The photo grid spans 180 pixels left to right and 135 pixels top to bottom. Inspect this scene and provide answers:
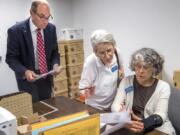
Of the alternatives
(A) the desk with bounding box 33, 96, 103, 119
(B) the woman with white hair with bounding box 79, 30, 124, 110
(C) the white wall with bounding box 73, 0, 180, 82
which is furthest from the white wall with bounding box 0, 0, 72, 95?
(B) the woman with white hair with bounding box 79, 30, 124, 110

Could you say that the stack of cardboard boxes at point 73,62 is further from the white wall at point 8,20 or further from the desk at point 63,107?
A: the desk at point 63,107

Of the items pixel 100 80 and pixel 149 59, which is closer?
pixel 149 59

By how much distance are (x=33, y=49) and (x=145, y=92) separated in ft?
3.61

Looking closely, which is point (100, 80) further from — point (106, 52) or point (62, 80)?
point (62, 80)

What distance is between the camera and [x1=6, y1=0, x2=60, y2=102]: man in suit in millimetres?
2093

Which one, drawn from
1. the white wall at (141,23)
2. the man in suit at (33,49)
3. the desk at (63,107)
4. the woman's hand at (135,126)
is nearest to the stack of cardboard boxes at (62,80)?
the white wall at (141,23)

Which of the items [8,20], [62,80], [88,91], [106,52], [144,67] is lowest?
[62,80]

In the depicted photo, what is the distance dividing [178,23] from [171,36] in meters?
0.19

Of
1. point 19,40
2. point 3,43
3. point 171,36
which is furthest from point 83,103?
point 3,43

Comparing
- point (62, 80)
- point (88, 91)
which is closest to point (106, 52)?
point (88, 91)

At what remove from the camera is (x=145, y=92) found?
1718mm

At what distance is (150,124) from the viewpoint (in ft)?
4.68

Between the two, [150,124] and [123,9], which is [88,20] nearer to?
[123,9]

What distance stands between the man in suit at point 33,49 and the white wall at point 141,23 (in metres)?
1.59
